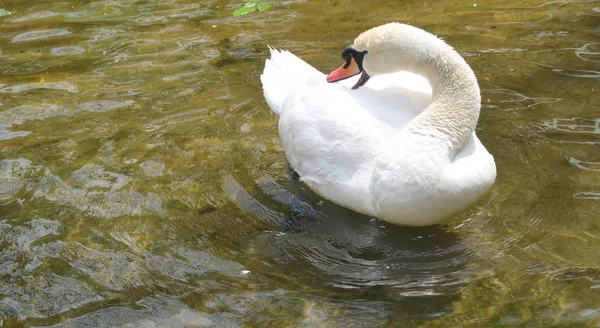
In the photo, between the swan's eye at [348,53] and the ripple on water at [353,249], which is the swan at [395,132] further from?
the ripple on water at [353,249]

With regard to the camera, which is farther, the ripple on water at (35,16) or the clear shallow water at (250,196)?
the ripple on water at (35,16)

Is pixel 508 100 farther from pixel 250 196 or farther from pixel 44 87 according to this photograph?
pixel 44 87

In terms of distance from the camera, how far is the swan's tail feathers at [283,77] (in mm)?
Result: 5297

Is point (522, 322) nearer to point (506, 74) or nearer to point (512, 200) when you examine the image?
point (512, 200)

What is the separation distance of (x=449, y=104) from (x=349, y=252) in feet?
3.24

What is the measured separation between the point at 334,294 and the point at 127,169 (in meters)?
1.93

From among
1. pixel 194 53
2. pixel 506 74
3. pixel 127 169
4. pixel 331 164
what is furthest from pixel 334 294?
pixel 194 53

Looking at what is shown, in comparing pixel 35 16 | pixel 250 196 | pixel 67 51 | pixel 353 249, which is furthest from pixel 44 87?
pixel 353 249

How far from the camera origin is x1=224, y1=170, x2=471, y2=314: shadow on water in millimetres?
3898

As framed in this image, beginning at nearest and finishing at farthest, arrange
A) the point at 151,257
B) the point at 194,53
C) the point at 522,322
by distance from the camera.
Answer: the point at 522,322 < the point at 151,257 < the point at 194,53

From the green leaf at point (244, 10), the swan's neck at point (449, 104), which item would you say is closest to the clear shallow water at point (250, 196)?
the green leaf at point (244, 10)

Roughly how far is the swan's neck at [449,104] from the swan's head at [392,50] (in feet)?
0.14

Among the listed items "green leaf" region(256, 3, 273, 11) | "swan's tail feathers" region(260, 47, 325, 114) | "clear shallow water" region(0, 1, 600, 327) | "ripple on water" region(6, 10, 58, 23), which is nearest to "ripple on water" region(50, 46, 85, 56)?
"clear shallow water" region(0, 1, 600, 327)

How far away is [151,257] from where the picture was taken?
4.19 meters
